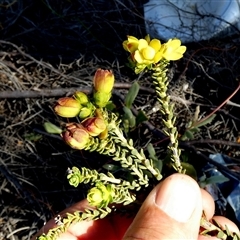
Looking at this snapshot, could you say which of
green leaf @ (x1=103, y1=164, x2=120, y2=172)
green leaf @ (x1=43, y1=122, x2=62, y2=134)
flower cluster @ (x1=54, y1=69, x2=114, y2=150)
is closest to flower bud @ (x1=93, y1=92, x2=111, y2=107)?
flower cluster @ (x1=54, y1=69, x2=114, y2=150)

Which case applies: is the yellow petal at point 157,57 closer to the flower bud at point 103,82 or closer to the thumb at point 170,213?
the flower bud at point 103,82

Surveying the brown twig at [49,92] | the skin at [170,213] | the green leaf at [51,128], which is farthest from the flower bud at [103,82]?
the brown twig at [49,92]

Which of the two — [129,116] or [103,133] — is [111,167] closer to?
[129,116]

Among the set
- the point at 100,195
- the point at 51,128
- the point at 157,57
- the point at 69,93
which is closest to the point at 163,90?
the point at 157,57

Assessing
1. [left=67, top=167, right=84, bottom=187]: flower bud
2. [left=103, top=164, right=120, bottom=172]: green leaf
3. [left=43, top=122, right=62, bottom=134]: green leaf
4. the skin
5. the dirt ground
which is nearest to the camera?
[left=67, top=167, right=84, bottom=187]: flower bud

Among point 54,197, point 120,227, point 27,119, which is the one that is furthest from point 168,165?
point 27,119

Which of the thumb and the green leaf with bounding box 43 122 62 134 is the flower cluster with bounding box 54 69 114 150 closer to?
the thumb
